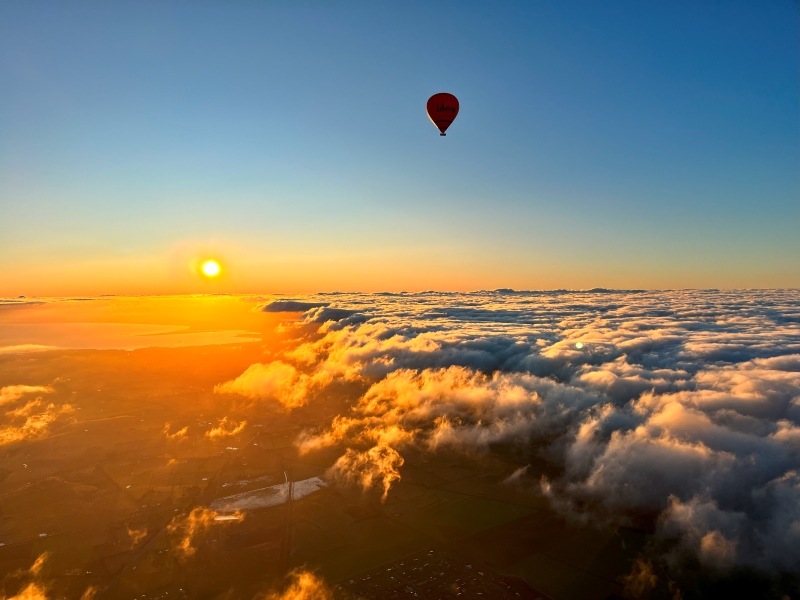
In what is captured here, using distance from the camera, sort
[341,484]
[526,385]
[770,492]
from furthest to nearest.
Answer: [526,385], [341,484], [770,492]

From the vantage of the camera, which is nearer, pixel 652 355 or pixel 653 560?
pixel 653 560

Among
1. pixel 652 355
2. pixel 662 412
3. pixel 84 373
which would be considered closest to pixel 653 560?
pixel 662 412

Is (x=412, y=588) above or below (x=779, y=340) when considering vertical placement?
below

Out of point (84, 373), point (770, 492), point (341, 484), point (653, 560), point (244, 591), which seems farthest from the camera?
point (84, 373)

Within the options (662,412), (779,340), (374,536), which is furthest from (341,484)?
(779,340)

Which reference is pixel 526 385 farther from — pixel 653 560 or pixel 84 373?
pixel 84 373

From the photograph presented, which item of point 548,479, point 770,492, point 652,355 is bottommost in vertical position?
point 548,479

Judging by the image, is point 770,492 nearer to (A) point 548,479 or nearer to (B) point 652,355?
(A) point 548,479
